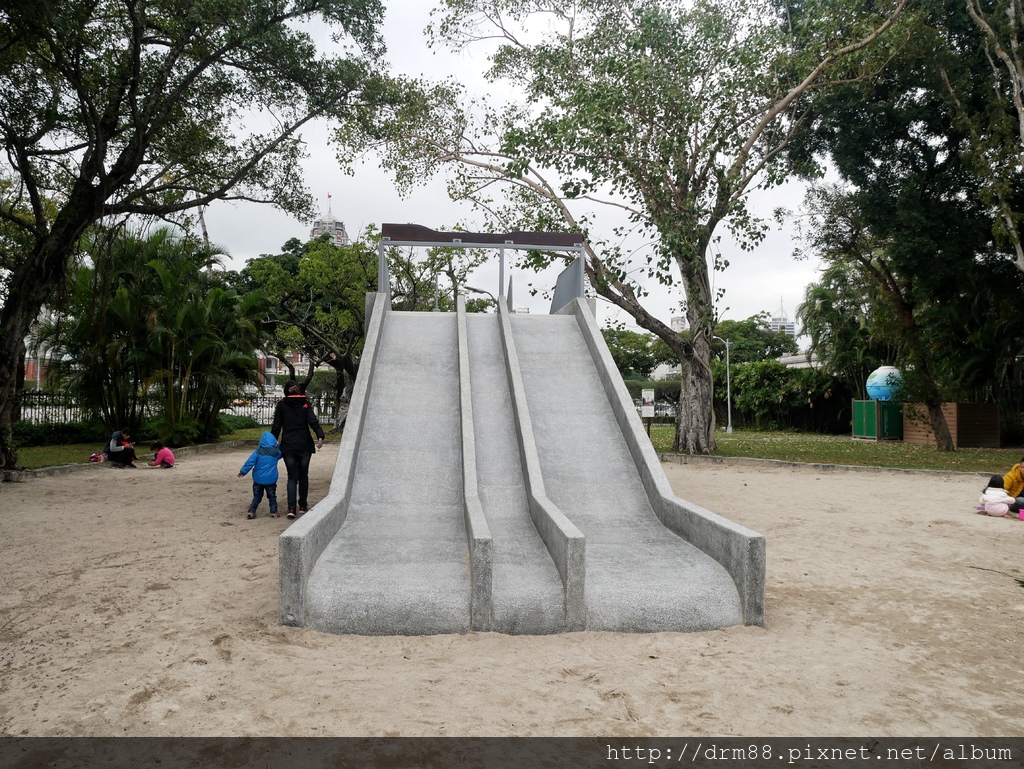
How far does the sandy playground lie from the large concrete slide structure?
24cm

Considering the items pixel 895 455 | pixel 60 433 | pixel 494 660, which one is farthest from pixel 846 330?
pixel 494 660

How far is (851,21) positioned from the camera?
16.2m

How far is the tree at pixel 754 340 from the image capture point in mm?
58188

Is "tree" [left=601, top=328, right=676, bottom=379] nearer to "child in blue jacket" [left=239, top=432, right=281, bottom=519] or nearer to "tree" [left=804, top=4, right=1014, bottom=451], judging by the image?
"tree" [left=804, top=4, right=1014, bottom=451]

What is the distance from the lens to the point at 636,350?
A: 57.4 meters

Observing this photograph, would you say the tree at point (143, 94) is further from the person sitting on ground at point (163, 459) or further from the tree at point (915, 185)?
the tree at point (915, 185)

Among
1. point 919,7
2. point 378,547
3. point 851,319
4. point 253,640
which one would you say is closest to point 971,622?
point 378,547

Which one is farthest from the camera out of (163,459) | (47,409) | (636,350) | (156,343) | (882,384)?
(636,350)

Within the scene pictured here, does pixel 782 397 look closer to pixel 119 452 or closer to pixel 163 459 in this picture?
pixel 163 459

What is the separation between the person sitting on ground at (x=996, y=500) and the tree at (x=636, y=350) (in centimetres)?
4473

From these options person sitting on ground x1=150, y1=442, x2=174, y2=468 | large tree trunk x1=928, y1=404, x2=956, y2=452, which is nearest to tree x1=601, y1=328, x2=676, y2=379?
large tree trunk x1=928, y1=404, x2=956, y2=452

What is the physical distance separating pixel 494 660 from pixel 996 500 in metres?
8.40

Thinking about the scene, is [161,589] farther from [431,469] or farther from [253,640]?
[431,469]

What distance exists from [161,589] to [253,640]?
67.6 inches
